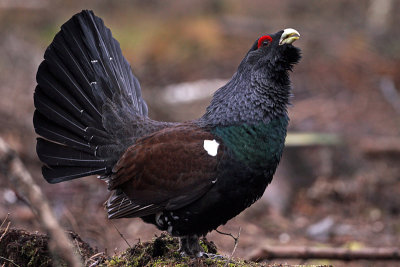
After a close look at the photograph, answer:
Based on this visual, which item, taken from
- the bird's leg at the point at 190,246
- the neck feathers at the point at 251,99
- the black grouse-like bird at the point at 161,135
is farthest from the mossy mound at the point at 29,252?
the neck feathers at the point at 251,99

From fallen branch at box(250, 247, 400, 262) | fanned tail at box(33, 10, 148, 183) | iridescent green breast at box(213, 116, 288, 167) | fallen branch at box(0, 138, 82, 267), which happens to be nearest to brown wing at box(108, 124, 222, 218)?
iridescent green breast at box(213, 116, 288, 167)

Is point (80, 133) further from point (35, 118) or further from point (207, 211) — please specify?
point (207, 211)

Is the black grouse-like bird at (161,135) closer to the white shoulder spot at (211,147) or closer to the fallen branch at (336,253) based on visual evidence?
the white shoulder spot at (211,147)

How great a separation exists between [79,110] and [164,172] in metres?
1.21

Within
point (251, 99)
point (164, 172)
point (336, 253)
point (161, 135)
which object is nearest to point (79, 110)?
point (161, 135)

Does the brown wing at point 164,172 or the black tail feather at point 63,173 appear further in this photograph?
the black tail feather at point 63,173

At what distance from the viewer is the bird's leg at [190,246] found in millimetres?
4477

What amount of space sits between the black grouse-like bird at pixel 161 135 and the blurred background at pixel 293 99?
1.44 metres

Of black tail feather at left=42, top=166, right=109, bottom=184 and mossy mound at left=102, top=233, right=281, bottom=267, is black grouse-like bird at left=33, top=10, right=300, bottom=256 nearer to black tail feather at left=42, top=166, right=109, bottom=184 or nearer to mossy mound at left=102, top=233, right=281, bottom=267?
black tail feather at left=42, top=166, right=109, bottom=184

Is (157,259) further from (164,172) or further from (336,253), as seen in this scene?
(336,253)

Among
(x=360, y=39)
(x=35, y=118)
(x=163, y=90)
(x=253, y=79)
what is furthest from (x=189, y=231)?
(x=360, y=39)

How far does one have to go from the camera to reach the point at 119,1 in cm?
2197

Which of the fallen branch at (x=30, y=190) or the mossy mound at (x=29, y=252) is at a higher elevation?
the mossy mound at (x=29, y=252)

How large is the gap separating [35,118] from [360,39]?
12226mm
